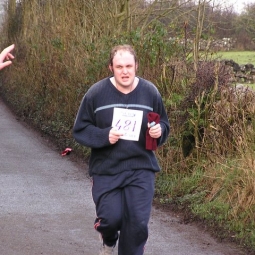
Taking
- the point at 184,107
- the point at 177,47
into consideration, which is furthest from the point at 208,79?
the point at 177,47

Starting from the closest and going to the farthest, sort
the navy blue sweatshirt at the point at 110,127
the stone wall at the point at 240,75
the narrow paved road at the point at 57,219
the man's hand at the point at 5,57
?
1. the man's hand at the point at 5,57
2. the navy blue sweatshirt at the point at 110,127
3. the narrow paved road at the point at 57,219
4. the stone wall at the point at 240,75

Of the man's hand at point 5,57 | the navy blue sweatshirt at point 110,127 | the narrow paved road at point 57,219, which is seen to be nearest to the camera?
the man's hand at point 5,57

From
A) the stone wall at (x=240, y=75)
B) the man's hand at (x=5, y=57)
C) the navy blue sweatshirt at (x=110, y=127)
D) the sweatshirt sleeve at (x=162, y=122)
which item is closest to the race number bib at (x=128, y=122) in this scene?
the navy blue sweatshirt at (x=110, y=127)

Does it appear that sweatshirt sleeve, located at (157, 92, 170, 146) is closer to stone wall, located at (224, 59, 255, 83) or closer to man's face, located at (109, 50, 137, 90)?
man's face, located at (109, 50, 137, 90)

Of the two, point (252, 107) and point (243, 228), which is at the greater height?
point (252, 107)

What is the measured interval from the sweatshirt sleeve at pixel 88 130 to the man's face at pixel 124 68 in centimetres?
33

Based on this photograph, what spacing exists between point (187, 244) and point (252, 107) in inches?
90.1

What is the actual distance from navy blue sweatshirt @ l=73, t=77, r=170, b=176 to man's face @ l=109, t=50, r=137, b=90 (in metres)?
0.12

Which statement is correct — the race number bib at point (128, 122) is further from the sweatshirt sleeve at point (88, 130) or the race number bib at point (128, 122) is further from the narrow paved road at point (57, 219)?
the narrow paved road at point (57, 219)

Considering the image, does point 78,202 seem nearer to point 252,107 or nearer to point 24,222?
point 24,222

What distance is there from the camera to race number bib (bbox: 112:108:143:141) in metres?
5.84

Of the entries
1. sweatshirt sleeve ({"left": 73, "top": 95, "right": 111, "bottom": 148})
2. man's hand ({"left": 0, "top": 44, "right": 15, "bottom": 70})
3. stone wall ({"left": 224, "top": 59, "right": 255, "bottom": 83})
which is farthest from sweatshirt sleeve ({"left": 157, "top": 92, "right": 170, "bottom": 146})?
stone wall ({"left": 224, "top": 59, "right": 255, "bottom": 83})

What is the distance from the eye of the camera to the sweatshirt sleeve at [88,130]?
231 inches

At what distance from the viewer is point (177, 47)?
12242 mm
